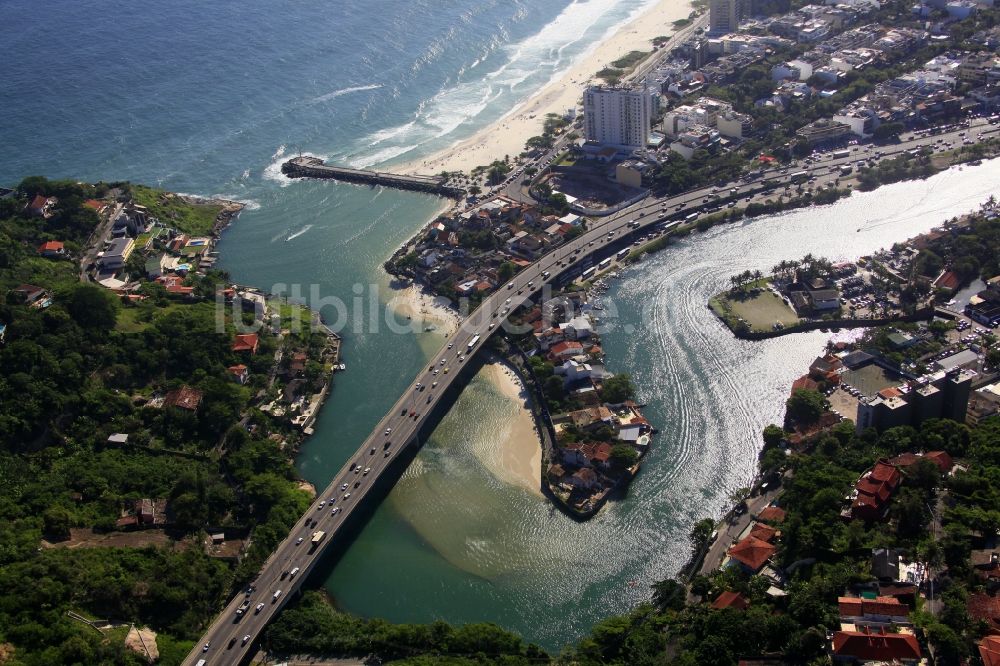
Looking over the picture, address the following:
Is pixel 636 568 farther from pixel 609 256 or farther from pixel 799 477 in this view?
pixel 609 256

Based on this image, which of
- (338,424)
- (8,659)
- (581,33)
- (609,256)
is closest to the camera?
(8,659)

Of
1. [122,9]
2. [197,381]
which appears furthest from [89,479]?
[122,9]

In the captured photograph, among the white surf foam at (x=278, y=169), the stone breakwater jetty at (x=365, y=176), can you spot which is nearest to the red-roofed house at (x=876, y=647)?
the stone breakwater jetty at (x=365, y=176)

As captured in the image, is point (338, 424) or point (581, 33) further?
point (581, 33)

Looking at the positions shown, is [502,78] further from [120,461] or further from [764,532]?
[764,532]

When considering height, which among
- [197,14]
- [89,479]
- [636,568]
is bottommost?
[636,568]

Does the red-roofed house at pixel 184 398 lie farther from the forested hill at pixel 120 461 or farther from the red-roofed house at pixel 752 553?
the red-roofed house at pixel 752 553

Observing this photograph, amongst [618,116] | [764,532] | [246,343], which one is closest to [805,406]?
[764,532]

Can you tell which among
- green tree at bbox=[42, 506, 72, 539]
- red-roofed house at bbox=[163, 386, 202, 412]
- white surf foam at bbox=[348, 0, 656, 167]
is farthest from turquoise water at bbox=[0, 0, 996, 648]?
green tree at bbox=[42, 506, 72, 539]
